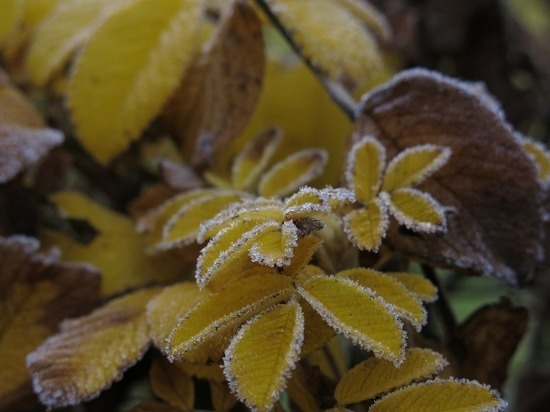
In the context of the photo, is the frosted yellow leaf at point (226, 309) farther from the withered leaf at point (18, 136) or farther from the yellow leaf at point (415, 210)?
the withered leaf at point (18, 136)

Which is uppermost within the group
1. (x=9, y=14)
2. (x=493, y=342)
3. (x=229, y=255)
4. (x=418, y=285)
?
(x=9, y=14)

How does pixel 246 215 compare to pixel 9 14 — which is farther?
pixel 9 14

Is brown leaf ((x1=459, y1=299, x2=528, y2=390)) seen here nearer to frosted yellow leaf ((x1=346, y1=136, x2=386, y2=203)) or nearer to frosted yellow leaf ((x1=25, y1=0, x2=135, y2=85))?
frosted yellow leaf ((x1=346, y1=136, x2=386, y2=203))

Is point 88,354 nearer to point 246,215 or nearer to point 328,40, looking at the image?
point 246,215

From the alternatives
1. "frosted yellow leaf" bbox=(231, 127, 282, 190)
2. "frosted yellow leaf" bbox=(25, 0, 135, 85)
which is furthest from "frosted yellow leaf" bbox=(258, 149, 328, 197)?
"frosted yellow leaf" bbox=(25, 0, 135, 85)

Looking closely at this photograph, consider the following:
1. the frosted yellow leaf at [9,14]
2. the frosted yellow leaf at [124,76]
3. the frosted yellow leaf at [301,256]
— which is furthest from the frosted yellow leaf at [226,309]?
the frosted yellow leaf at [9,14]

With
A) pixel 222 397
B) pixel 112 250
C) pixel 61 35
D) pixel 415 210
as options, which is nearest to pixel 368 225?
pixel 415 210
